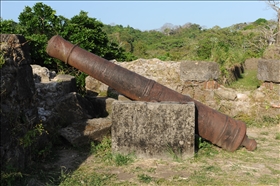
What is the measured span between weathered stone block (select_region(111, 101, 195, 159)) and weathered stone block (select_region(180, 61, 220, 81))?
2836mm

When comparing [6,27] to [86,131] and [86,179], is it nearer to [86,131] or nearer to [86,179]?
[86,131]

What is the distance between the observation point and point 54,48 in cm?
555

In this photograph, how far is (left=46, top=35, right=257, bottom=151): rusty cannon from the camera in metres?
5.04

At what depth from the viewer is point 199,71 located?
7453 millimetres

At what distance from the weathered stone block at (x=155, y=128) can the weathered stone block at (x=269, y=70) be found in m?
3.22

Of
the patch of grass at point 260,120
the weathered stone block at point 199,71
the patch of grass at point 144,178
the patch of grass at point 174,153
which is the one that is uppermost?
the weathered stone block at point 199,71

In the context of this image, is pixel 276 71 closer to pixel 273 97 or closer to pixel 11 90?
pixel 273 97

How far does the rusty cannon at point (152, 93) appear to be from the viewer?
504 centimetres

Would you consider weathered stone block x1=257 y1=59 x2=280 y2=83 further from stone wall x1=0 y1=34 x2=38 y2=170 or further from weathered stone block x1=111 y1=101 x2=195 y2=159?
stone wall x1=0 y1=34 x2=38 y2=170

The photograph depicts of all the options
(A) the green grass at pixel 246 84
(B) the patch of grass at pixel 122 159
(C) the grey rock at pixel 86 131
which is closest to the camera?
(B) the patch of grass at pixel 122 159

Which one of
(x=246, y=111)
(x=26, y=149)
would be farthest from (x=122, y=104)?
(x=246, y=111)

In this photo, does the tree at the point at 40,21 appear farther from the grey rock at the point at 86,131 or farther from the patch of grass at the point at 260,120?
the patch of grass at the point at 260,120

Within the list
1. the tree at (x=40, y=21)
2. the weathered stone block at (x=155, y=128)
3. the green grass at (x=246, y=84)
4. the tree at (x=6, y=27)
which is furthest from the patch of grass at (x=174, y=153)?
the tree at (x=6, y=27)

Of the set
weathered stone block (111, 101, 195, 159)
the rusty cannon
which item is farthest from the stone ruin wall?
weathered stone block (111, 101, 195, 159)
